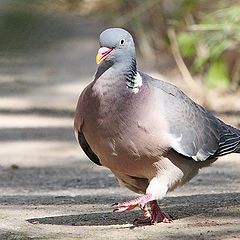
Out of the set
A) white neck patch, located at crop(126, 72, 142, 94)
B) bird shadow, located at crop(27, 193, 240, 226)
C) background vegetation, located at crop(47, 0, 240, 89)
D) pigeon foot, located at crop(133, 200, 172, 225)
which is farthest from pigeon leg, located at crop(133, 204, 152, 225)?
background vegetation, located at crop(47, 0, 240, 89)

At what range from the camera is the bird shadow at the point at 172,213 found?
5.38 m

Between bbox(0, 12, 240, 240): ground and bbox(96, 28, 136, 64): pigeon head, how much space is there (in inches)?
37.8

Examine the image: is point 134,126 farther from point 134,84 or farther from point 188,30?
point 188,30

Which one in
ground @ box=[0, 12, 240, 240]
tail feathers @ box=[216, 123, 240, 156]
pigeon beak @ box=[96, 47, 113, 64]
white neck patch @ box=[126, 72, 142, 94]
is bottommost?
ground @ box=[0, 12, 240, 240]

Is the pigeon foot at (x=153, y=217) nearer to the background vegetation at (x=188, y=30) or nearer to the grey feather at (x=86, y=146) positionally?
the grey feather at (x=86, y=146)

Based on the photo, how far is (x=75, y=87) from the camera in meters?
13.0

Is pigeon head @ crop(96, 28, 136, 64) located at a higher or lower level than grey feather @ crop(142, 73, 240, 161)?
higher

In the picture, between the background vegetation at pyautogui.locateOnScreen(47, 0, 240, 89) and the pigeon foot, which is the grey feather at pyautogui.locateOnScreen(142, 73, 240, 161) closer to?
the pigeon foot

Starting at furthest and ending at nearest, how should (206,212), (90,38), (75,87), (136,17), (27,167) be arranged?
(90,38) → (136,17) → (75,87) → (27,167) → (206,212)

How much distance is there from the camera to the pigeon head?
511 centimetres

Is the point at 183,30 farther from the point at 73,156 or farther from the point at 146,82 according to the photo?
the point at 146,82

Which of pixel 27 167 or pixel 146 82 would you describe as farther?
pixel 27 167

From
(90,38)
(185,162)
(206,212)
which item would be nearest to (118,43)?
(185,162)

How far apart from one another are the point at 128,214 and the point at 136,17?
344 inches
